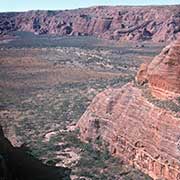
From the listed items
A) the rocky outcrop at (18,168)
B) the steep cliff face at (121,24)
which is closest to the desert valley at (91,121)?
the rocky outcrop at (18,168)

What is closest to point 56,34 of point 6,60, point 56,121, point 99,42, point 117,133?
point 99,42

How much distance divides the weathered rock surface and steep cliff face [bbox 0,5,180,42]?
109 metres

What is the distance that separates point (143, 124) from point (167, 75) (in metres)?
3.70

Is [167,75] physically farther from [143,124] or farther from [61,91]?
[61,91]

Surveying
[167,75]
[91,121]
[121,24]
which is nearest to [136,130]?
[167,75]

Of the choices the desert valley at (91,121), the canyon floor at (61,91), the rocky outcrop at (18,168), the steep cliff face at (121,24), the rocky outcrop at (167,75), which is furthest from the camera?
the steep cliff face at (121,24)

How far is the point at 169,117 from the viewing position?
2822cm

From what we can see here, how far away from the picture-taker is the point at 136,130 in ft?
101

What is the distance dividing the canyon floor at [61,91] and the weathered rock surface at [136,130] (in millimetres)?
938

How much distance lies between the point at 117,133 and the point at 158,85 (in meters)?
4.43

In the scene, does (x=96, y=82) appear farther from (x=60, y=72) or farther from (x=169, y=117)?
(x=169, y=117)

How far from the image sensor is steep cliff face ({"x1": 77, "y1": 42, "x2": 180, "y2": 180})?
27.3 m

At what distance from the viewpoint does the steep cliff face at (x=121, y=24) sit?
15125 centimetres

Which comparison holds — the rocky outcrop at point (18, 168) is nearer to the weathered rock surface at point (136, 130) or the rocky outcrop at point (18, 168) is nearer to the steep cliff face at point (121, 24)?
the weathered rock surface at point (136, 130)
